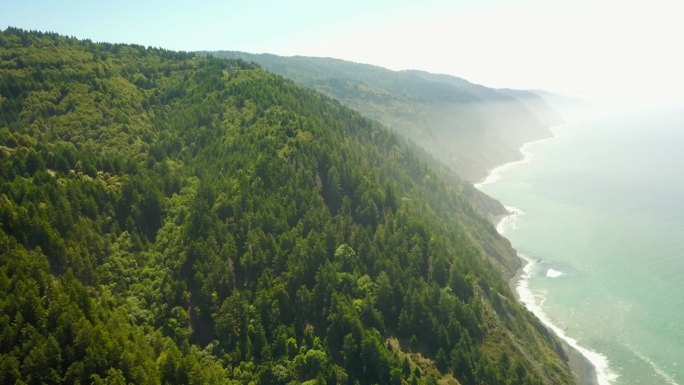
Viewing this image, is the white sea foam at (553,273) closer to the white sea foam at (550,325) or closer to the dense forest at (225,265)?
the white sea foam at (550,325)

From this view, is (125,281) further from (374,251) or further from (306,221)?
(374,251)

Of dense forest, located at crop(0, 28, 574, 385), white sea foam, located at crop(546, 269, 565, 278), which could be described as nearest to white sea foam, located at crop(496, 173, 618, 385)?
white sea foam, located at crop(546, 269, 565, 278)

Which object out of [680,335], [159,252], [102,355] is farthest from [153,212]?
[680,335]

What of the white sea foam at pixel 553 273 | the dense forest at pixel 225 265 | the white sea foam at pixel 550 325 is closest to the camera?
the dense forest at pixel 225 265

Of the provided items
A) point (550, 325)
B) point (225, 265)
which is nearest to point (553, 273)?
point (550, 325)

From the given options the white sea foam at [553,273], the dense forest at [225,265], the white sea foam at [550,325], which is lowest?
the white sea foam at [550,325]

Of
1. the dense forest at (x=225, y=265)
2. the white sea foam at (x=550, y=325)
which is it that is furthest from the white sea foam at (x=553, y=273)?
the dense forest at (x=225, y=265)

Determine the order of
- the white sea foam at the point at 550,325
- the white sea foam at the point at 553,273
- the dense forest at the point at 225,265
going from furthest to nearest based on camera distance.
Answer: the white sea foam at the point at 553,273 → the white sea foam at the point at 550,325 → the dense forest at the point at 225,265

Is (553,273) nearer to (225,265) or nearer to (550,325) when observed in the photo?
(550,325)

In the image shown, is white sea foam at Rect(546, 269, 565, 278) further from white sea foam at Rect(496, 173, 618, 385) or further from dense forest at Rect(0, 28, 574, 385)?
dense forest at Rect(0, 28, 574, 385)
